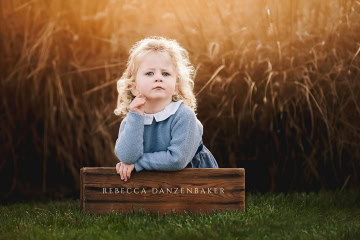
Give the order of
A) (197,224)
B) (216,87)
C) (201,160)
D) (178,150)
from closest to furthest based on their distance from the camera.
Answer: (197,224) < (178,150) < (201,160) < (216,87)

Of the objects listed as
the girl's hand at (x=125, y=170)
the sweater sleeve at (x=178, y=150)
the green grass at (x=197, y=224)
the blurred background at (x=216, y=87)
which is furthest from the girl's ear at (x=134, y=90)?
the blurred background at (x=216, y=87)

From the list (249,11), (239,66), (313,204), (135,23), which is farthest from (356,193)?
(135,23)

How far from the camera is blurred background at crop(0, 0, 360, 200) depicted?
438cm

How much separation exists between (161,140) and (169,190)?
0.27 m

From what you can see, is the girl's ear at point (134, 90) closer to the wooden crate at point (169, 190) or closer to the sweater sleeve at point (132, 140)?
the sweater sleeve at point (132, 140)

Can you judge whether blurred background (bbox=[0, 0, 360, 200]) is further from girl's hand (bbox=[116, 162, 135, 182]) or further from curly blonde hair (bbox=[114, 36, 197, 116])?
girl's hand (bbox=[116, 162, 135, 182])

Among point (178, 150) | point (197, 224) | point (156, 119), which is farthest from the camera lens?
point (156, 119)

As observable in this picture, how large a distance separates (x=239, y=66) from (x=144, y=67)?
1.39m

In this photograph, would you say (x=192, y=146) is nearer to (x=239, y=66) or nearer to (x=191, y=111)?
(x=191, y=111)

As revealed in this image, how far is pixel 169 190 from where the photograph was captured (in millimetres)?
3273

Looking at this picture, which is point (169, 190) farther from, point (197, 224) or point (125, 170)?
point (197, 224)

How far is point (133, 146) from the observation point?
322 cm

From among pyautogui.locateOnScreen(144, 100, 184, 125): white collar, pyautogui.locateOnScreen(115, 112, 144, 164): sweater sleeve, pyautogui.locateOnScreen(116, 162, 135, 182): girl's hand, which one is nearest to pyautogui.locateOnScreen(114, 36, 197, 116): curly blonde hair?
pyautogui.locateOnScreen(144, 100, 184, 125): white collar

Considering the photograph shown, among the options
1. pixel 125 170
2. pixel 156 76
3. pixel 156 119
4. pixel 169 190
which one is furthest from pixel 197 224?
pixel 156 76
